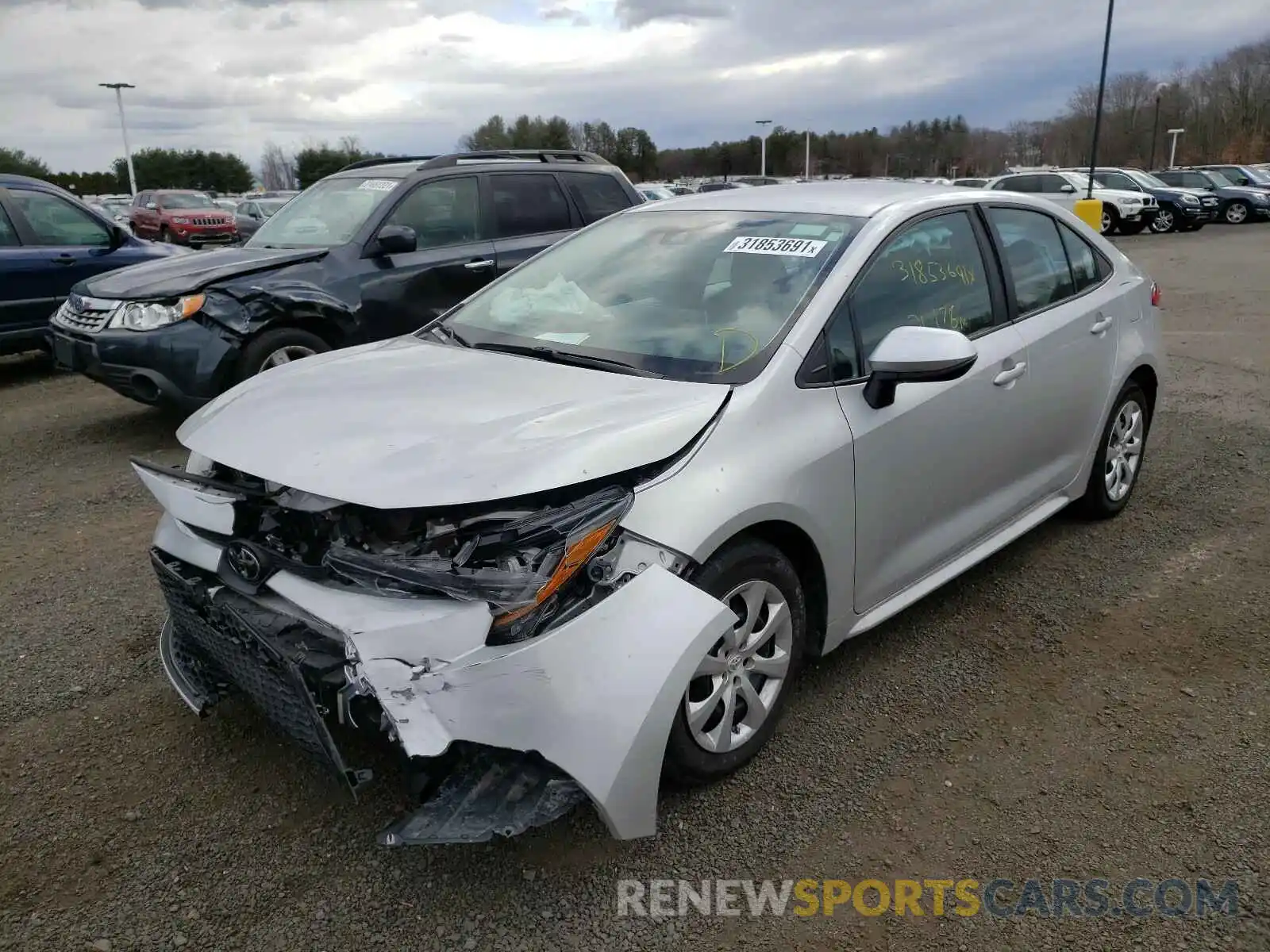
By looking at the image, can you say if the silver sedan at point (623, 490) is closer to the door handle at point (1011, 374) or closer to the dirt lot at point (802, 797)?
the door handle at point (1011, 374)

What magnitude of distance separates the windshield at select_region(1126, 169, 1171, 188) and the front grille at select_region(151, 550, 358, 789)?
94.0ft

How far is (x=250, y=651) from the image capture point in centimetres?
241

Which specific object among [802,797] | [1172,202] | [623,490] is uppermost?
[1172,202]

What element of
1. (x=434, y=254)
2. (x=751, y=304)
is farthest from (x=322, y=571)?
(x=434, y=254)

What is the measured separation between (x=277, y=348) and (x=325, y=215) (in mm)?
1382

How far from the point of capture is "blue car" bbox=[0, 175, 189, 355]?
317 inches

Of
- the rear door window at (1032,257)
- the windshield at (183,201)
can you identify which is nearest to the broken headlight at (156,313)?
the rear door window at (1032,257)

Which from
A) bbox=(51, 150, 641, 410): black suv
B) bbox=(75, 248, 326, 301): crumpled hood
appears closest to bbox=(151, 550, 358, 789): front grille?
bbox=(51, 150, 641, 410): black suv

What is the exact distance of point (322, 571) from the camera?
246 cm

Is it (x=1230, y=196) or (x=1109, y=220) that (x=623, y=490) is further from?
(x=1230, y=196)

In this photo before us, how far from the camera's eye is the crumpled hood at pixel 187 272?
5.88 m

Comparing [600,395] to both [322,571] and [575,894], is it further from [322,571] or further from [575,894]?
[575,894]

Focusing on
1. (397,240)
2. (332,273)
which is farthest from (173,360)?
(397,240)

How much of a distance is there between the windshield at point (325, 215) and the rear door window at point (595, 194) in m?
1.48
